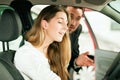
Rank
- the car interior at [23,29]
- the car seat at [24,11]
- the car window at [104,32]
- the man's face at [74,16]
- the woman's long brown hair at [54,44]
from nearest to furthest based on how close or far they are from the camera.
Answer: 1. the car interior at [23,29]
2. the woman's long brown hair at [54,44]
3. the car seat at [24,11]
4. the man's face at [74,16]
5. the car window at [104,32]

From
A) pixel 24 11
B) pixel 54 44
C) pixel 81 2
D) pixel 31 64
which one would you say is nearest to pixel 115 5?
pixel 81 2

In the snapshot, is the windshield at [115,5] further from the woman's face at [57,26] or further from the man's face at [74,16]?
the woman's face at [57,26]

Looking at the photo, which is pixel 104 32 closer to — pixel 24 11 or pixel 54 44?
pixel 54 44

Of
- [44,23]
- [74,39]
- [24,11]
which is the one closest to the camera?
[44,23]

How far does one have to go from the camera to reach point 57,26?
102 inches

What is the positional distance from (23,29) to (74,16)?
0.44 metres

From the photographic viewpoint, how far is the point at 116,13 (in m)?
2.68

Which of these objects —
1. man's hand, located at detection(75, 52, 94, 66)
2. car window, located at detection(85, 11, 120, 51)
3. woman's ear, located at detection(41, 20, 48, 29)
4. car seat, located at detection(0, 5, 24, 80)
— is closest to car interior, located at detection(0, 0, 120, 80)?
car seat, located at detection(0, 5, 24, 80)

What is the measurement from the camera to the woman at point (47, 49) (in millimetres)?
2404

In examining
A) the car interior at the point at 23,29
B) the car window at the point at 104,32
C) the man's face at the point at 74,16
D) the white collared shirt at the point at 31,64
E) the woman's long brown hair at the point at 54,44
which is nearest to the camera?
the car interior at the point at 23,29

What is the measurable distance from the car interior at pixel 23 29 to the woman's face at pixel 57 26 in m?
0.14

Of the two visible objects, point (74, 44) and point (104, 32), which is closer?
point (74, 44)

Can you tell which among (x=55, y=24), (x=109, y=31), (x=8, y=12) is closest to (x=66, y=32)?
(x=55, y=24)

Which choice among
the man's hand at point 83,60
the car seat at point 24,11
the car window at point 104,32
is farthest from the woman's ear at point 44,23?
the car window at point 104,32
